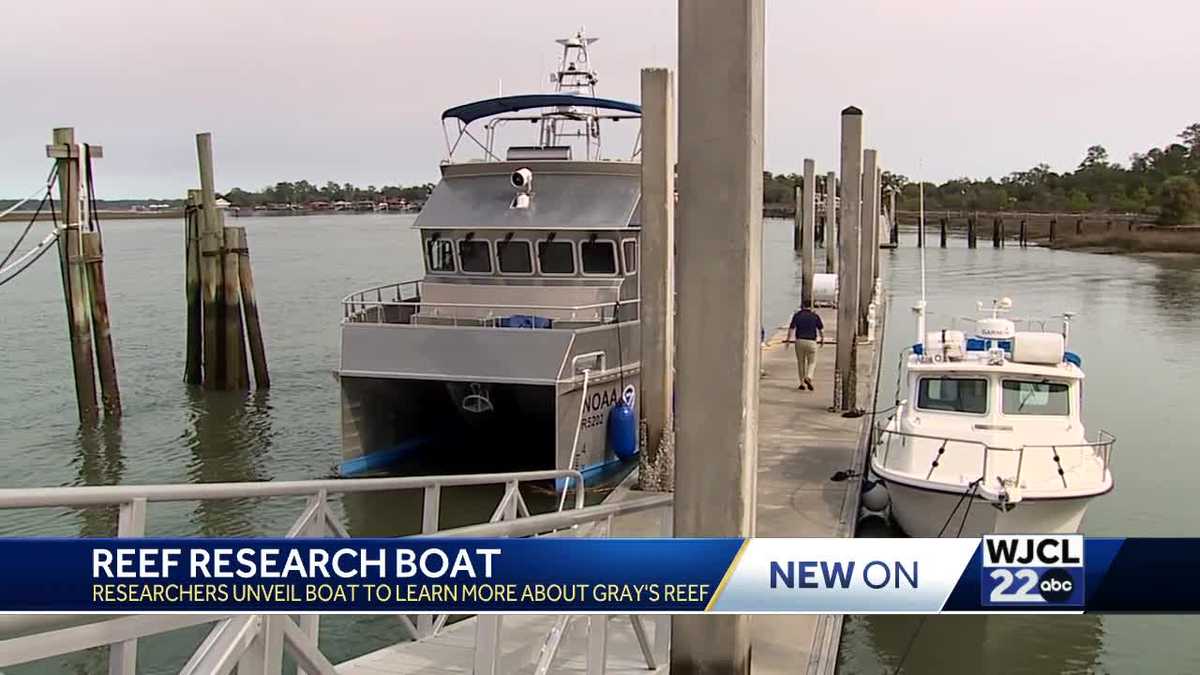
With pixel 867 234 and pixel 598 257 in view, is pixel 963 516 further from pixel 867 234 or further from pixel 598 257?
pixel 867 234

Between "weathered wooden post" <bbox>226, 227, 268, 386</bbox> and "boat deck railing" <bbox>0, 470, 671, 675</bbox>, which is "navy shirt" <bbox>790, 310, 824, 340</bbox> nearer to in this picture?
"weathered wooden post" <bbox>226, 227, 268, 386</bbox>

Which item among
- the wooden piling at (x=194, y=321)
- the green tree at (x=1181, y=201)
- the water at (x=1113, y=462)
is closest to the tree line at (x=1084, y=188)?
the green tree at (x=1181, y=201)

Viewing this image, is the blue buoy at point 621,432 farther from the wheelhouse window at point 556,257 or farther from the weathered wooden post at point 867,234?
the weathered wooden post at point 867,234

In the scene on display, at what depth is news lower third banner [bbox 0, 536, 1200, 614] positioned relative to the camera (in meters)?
3.05

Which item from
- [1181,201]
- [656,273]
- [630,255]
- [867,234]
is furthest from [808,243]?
[1181,201]

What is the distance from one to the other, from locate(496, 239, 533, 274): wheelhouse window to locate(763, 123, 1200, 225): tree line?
78.6m

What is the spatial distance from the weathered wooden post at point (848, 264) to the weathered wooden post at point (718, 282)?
1063cm

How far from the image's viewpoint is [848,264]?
52.1 ft

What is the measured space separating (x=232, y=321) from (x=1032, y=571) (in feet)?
65.0

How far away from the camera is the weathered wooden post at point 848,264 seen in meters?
15.5

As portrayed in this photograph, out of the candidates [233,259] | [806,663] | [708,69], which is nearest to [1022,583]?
[708,69]

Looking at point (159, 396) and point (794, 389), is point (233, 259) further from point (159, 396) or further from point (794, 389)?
point (794, 389)

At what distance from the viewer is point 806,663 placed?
7.01 meters

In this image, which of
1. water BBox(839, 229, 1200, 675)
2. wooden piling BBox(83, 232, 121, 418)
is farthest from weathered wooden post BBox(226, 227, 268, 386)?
water BBox(839, 229, 1200, 675)
